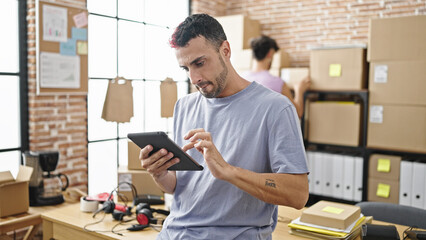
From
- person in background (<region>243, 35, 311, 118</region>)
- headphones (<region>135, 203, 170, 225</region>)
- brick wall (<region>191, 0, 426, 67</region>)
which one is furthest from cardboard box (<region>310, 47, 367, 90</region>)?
headphones (<region>135, 203, 170, 225</region>)

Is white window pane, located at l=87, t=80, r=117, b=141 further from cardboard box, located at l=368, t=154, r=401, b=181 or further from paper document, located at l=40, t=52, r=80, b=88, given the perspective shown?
cardboard box, located at l=368, t=154, r=401, b=181

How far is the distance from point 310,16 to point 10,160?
131 inches

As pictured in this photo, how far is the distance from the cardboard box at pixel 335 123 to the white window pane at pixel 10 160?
2.63 m

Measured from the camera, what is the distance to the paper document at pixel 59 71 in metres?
2.84

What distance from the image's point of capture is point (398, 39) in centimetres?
340

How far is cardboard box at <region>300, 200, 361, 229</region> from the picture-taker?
1.67 metres

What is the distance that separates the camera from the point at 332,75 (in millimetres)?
3787

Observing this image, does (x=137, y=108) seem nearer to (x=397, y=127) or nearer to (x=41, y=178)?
(x=41, y=178)

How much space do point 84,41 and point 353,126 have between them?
2.50 m

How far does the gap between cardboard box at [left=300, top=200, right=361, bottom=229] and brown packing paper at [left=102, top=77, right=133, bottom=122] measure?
1429 mm

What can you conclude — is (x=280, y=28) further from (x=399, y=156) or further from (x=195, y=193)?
(x=195, y=193)

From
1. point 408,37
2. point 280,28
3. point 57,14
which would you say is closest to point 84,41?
point 57,14

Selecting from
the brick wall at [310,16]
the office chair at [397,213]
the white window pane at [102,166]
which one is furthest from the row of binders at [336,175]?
the white window pane at [102,166]

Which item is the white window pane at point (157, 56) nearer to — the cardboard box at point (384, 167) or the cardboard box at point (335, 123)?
the cardboard box at point (335, 123)
